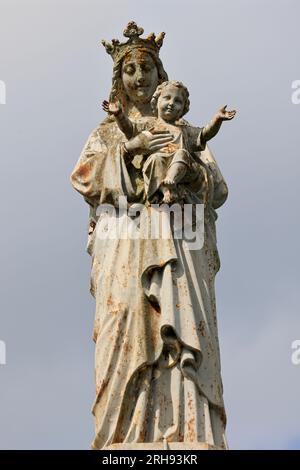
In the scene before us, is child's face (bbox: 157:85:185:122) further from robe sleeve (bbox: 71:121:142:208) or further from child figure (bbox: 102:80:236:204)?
robe sleeve (bbox: 71:121:142:208)

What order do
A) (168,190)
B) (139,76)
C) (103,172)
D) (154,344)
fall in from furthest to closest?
(139,76) → (103,172) → (168,190) → (154,344)

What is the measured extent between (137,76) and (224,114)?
2070 mm

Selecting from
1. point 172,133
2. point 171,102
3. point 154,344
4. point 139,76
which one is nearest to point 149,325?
point 154,344

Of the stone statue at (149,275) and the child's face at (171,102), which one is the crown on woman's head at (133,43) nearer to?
the stone statue at (149,275)

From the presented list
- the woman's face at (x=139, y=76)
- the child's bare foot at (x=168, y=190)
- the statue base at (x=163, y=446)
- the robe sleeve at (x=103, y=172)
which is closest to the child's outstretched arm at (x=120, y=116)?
the robe sleeve at (x=103, y=172)

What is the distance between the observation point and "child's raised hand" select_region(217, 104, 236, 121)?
16359 mm

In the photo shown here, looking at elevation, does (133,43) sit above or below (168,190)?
above

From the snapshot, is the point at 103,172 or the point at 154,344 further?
the point at 103,172

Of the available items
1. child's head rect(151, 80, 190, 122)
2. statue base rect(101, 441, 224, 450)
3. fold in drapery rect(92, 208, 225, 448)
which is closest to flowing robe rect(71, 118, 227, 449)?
fold in drapery rect(92, 208, 225, 448)

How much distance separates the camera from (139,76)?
18.1 m

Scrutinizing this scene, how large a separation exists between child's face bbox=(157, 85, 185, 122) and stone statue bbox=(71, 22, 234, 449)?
2 centimetres

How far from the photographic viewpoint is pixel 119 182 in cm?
1695

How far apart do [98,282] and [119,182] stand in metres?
1.20

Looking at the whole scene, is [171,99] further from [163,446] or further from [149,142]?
[163,446]
